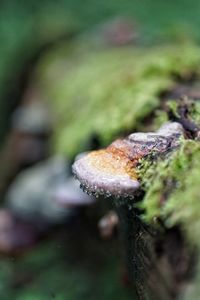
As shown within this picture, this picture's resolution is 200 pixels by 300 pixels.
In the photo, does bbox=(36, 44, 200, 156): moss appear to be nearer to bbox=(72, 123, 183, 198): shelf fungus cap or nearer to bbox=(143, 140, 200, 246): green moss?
bbox=(72, 123, 183, 198): shelf fungus cap

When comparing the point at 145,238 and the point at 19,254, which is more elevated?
the point at 145,238

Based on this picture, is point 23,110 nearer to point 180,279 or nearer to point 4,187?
point 4,187

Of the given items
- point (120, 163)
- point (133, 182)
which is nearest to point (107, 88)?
point (120, 163)

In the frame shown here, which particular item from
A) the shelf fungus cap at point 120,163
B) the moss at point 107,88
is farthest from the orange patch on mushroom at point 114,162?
the moss at point 107,88

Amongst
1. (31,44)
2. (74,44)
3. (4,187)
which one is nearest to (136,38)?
(74,44)

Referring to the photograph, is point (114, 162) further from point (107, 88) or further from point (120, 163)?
point (107, 88)

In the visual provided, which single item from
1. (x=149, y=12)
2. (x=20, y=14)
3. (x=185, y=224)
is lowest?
(x=149, y=12)
